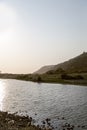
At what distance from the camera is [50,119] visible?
44.6 m

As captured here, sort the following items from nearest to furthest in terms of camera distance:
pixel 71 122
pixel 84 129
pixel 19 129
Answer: pixel 19 129 → pixel 84 129 → pixel 71 122

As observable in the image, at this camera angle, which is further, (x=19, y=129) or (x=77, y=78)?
(x=77, y=78)

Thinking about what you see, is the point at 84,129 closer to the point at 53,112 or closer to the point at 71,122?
the point at 71,122

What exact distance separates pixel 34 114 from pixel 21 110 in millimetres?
5873

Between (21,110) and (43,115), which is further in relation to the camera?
(21,110)

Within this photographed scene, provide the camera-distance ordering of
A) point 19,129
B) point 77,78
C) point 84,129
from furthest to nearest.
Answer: point 77,78 → point 84,129 → point 19,129

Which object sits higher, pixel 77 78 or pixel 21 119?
pixel 77 78

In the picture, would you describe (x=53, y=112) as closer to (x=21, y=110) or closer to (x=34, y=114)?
(x=34, y=114)

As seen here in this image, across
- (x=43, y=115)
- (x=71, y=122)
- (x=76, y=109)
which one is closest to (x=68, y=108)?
(x=76, y=109)

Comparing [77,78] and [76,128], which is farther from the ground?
[77,78]

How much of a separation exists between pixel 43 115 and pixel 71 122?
7520mm

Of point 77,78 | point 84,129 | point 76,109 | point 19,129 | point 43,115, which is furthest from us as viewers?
point 77,78

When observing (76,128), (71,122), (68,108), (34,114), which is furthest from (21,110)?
(76,128)

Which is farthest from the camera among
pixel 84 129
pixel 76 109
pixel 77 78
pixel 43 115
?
pixel 77 78
